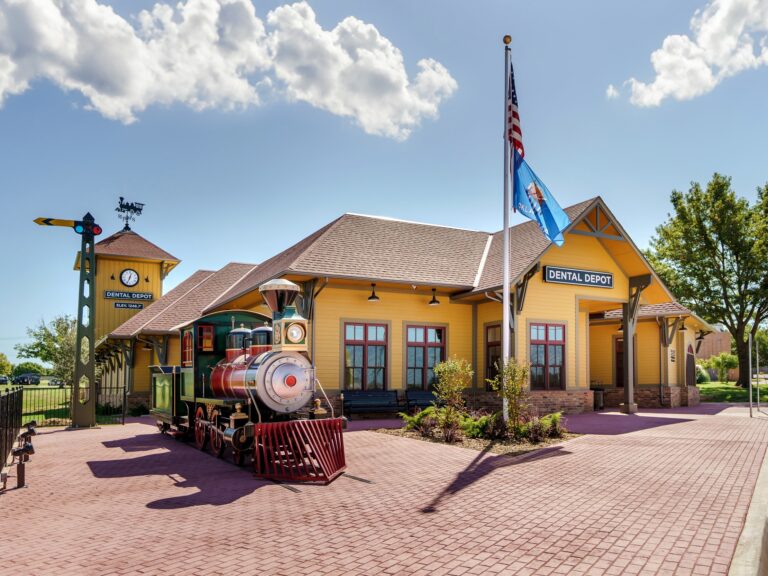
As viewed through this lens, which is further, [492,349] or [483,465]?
[492,349]

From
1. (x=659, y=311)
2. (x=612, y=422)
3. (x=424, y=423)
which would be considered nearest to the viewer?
(x=424, y=423)

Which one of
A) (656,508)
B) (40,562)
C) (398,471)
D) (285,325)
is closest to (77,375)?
(285,325)

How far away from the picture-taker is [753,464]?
9.82 m

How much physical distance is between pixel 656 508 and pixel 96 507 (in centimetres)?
681

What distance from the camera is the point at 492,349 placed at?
1875 cm

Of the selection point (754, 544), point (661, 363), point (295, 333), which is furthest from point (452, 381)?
point (661, 363)

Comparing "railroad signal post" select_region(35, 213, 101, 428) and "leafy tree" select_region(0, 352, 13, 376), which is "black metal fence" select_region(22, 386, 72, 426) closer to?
"railroad signal post" select_region(35, 213, 101, 428)

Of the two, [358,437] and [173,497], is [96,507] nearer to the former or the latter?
[173,497]

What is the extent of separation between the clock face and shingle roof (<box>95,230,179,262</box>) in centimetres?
88

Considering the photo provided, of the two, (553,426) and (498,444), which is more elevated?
(553,426)

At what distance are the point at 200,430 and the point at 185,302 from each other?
47.3 ft

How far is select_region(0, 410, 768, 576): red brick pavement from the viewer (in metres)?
5.23

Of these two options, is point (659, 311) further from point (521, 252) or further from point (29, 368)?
point (29, 368)

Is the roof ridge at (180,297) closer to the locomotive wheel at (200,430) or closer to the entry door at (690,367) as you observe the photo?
the locomotive wheel at (200,430)
